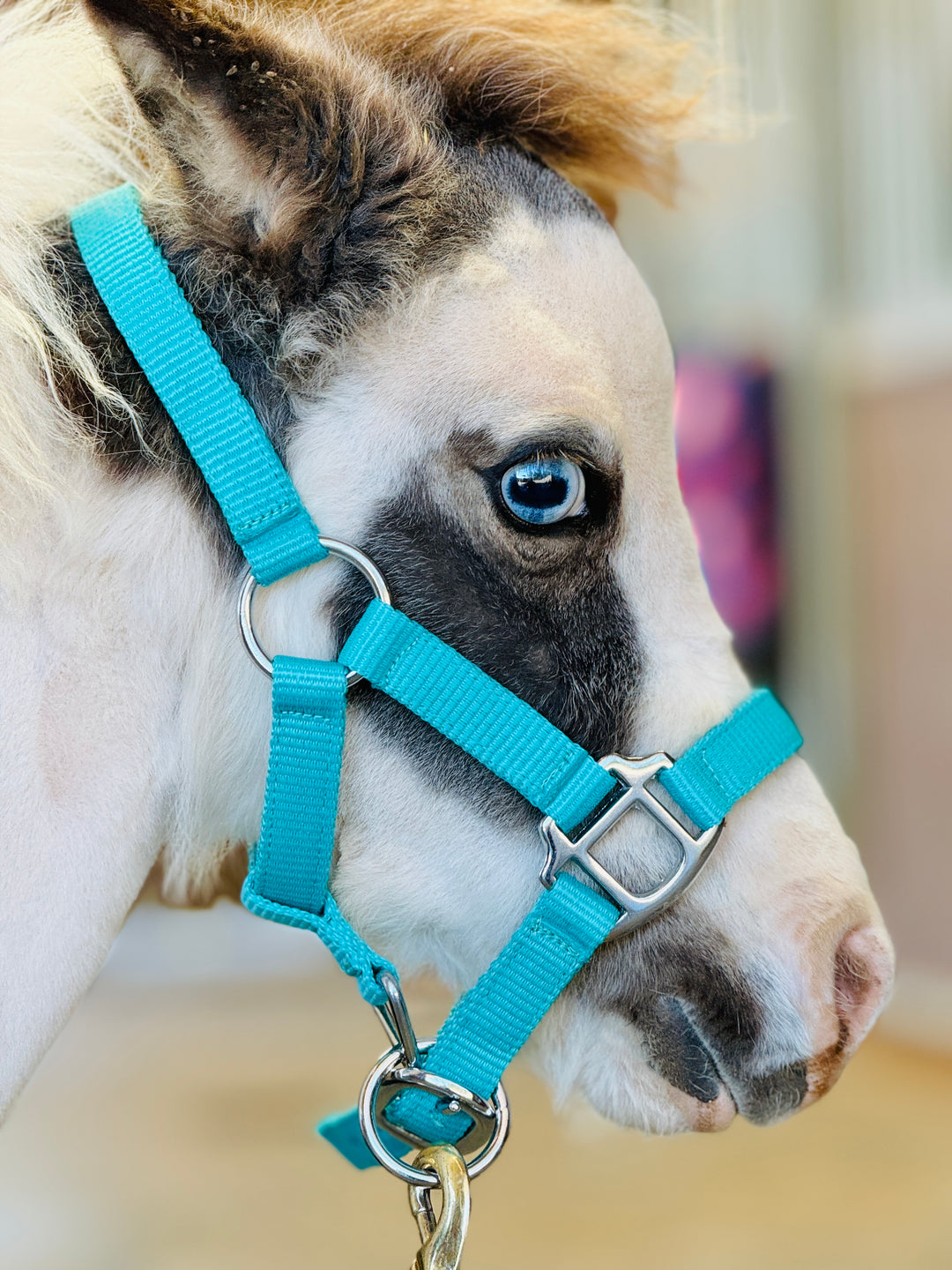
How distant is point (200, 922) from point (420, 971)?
11.2ft

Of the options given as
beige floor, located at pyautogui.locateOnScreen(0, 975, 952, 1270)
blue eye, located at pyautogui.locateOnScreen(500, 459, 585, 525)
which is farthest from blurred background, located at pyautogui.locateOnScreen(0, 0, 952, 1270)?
blue eye, located at pyautogui.locateOnScreen(500, 459, 585, 525)

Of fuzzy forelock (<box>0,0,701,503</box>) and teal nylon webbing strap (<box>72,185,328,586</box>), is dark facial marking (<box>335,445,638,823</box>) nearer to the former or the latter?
teal nylon webbing strap (<box>72,185,328,586</box>)

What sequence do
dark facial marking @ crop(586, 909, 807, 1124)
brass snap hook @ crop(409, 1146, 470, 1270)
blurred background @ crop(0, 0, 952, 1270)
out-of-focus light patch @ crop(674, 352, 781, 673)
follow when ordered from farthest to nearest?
out-of-focus light patch @ crop(674, 352, 781, 673)
blurred background @ crop(0, 0, 952, 1270)
dark facial marking @ crop(586, 909, 807, 1124)
brass snap hook @ crop(409, 1146, 470, 1270)

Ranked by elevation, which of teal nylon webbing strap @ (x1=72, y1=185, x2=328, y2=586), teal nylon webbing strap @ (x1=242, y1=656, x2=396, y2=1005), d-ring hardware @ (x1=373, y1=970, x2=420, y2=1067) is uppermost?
teal nylon webbing strap @ (x1=72, y1=185, x2=328, y2=586)

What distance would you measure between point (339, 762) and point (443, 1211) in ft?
0.91

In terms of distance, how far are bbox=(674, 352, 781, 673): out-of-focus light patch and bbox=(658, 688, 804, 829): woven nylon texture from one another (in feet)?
8.79

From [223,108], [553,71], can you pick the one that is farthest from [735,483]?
[223,108]

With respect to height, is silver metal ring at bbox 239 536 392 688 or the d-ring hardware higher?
silver metal ring at bbox 239 536 392 688

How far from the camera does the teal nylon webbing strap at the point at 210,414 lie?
670mm

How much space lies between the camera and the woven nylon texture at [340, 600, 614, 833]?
678mm

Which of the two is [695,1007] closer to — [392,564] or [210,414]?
[392,564]

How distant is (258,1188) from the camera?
2465 mm

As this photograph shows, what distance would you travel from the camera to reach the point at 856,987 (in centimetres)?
A: 74

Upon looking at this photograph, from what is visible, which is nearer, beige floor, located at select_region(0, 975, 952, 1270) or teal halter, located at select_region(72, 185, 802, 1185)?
teal halter, located at select_region(72, 185, 802, 1185)
